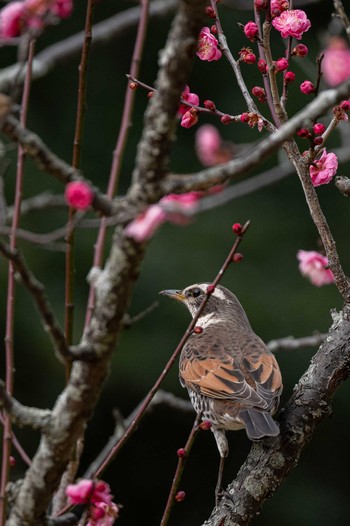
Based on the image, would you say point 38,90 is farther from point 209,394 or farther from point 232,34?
point 209,394

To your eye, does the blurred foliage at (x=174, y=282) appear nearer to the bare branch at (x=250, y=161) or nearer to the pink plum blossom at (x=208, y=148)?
the pink plum blossom at (x=208, y=148)

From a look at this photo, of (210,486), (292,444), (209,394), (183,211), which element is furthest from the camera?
(210,486)

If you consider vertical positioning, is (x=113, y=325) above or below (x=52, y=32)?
below

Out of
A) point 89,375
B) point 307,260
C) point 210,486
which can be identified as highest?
point 307,260

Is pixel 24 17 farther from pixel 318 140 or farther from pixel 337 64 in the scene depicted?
pixel 318 140

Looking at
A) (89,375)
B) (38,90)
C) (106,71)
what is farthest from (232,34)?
(89,375)

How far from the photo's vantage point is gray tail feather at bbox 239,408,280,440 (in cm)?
239

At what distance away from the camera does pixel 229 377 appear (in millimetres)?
3223

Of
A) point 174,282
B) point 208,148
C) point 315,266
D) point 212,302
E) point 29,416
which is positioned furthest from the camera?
point 174,282

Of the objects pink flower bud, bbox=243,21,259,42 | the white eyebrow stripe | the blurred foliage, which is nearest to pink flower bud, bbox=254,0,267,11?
pink flower bud, bbox=243,21,259,42

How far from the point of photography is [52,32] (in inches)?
300

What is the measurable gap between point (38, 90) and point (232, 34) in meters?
1.61

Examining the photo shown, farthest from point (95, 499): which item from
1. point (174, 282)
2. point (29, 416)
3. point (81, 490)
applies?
point (174, 282)

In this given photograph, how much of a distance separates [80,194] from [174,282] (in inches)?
222
